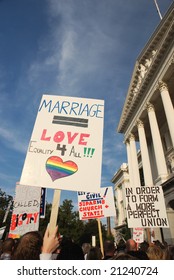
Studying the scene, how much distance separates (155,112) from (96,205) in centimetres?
1864

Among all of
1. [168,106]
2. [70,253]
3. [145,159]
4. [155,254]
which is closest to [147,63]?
[168,106]

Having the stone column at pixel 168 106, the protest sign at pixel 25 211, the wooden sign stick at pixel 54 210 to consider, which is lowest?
the wooden sign stick at pixel 54 210

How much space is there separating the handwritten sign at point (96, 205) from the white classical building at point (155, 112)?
6.96 m

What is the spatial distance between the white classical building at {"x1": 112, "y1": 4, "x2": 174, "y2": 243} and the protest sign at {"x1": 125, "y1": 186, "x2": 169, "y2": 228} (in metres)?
7.25

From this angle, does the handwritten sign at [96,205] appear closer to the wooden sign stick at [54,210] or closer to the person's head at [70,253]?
the wooden sign stick at [54,210]

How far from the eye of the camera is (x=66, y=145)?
12.2 ft

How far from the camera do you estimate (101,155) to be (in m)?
3.69

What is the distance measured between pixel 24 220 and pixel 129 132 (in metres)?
22.6

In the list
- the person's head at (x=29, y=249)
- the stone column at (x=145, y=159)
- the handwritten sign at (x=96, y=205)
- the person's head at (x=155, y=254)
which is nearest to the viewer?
the person's head at (x=29, y=249)

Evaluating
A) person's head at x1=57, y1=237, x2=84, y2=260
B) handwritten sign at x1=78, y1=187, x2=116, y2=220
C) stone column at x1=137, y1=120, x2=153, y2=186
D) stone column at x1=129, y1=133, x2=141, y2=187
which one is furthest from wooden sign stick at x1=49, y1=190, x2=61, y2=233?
stone column at x1=129, y1=133, x2=141, y2=187

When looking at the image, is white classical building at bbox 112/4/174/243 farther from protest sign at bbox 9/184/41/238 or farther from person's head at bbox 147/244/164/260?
person's head at bbox 147/244/164/260

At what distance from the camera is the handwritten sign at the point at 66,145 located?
11.1 feet

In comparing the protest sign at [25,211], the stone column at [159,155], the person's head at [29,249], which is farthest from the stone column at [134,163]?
the person's head at [29,249]
